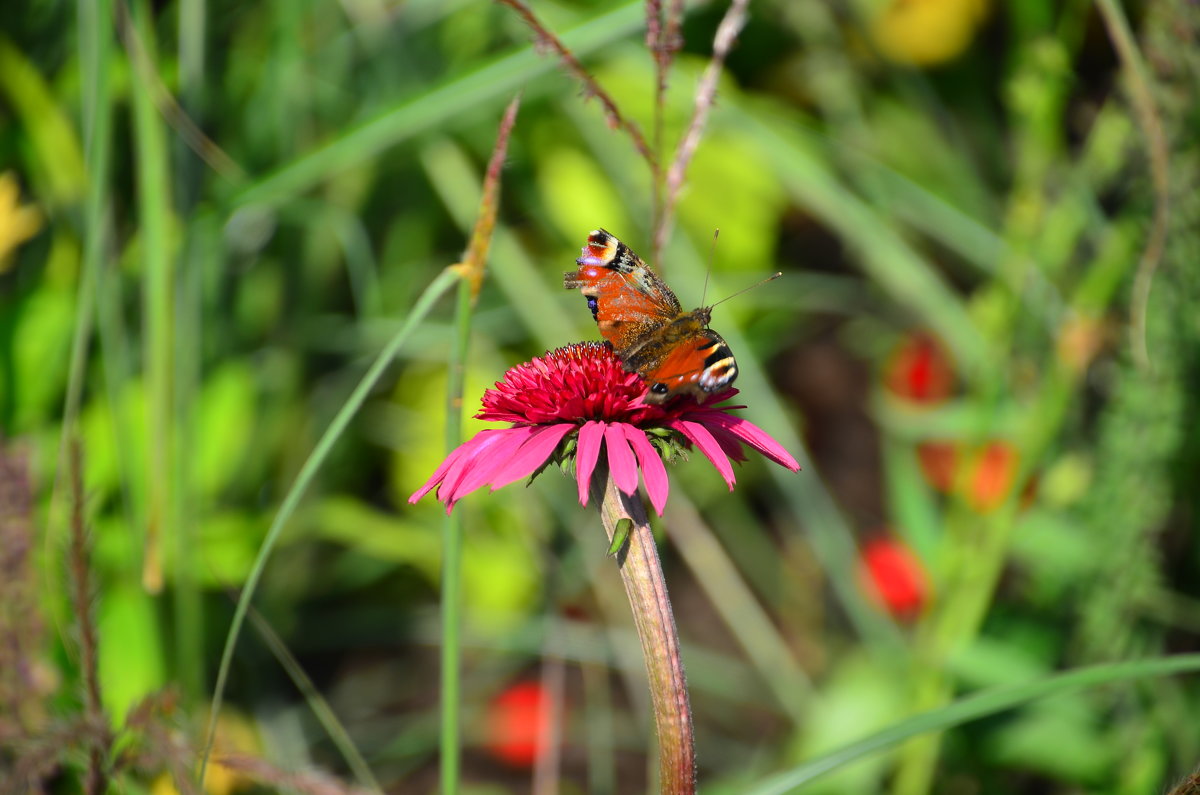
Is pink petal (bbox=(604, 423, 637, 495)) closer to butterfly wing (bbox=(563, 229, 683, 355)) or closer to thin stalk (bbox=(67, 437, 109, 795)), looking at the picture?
butterfly wing (bbox=(563, 229, 683, 355))

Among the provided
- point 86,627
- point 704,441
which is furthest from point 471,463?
point 86,627

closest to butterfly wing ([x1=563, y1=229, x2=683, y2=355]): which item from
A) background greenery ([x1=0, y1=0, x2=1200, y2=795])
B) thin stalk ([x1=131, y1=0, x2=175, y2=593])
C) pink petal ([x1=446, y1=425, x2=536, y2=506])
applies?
pink petal ([x1=446, y1=425, x2=536, y2=506])

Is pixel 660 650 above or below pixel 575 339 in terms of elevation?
below

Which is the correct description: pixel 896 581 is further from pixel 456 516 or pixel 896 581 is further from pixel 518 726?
pixel 456 516

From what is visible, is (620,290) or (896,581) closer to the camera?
(620,290)

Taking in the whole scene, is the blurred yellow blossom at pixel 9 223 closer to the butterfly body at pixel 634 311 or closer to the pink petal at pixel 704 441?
the butterfly body at pixel 634 311

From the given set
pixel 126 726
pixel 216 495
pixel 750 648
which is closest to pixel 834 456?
pixel 750 648

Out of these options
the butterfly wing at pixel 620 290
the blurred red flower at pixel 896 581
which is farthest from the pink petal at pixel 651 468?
the blurred red flower at pixel 896 581
